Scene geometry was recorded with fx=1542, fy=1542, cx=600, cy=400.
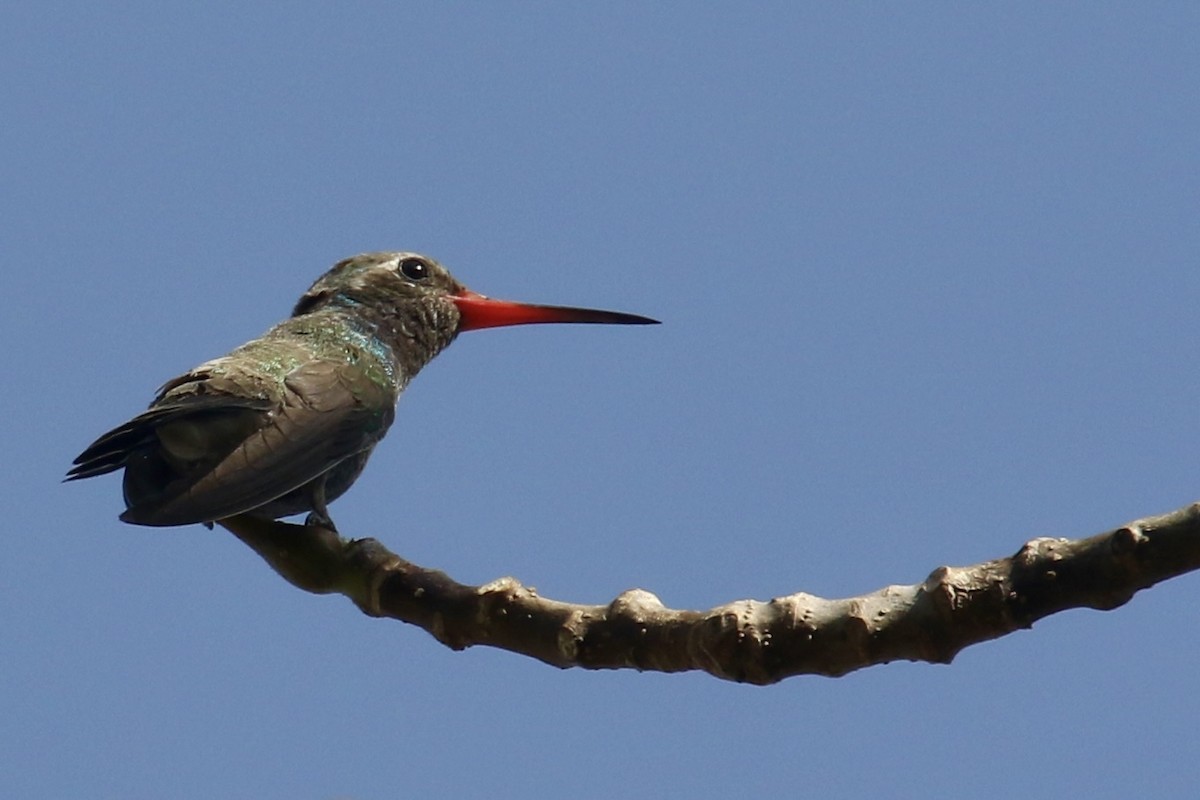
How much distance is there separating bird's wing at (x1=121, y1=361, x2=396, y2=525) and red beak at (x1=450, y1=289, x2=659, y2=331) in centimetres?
82

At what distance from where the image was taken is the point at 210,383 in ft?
20.3

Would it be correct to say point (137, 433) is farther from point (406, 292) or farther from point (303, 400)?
point (406, 292)

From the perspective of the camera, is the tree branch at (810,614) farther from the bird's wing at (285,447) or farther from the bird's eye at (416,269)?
the bird's eye at (416,269)

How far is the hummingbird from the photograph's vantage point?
577 centimetres

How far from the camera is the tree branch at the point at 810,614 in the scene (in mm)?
3580

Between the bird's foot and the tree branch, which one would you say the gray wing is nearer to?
the bird's foot

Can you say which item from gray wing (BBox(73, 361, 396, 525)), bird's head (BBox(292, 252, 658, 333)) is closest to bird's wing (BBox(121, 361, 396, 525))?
gray wing (BBox(73, 361, 396, 525))

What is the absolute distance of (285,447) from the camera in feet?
19.9

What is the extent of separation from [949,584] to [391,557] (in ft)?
6.87

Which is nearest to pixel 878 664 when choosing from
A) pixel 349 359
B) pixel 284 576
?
pixel 284 576

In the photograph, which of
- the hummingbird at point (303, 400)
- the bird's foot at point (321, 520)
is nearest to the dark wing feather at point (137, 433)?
the hummingbird at point (303, 400)

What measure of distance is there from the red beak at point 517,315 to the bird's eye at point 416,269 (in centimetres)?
18

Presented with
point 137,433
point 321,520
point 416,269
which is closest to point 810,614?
point 321,520

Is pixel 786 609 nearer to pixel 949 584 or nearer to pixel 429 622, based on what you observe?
pixel 949 584
